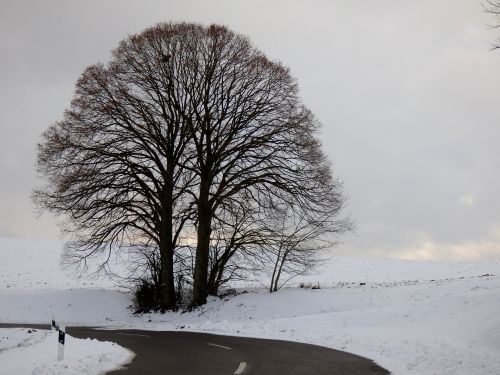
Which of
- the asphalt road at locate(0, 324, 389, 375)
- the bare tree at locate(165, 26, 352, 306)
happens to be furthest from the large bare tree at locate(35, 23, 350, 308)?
the asphalt road at locate(0, 324, 389, 375)

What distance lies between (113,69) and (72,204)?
7.37 meters

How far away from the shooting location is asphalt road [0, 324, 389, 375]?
38.5ft

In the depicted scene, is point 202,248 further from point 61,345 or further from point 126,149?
point 61,345

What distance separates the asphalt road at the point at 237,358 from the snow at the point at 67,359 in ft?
1.67

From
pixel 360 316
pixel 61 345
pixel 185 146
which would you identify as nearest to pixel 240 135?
pixel 185 146

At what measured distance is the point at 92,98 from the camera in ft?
96.1

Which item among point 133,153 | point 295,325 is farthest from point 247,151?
point 295,325

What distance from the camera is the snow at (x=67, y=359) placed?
36.3 feet

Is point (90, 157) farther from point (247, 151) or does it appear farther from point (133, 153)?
point (247, 151)

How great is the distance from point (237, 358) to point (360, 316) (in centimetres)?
976

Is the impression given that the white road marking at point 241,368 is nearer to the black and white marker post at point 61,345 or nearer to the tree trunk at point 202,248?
the black and white marker post at point 61,345

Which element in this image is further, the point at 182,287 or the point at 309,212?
the point at 182,287

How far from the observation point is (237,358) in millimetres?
13703

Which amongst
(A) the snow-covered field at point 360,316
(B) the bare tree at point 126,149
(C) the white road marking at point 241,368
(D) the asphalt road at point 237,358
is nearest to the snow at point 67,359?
(D) the asphalt road at point 237,358
